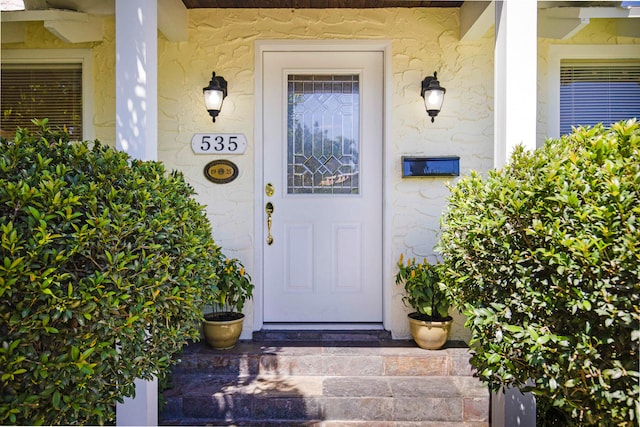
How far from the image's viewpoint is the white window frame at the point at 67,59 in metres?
3.57

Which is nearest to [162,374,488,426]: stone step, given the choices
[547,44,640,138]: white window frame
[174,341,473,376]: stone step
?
[174,341,473,376]: stone step

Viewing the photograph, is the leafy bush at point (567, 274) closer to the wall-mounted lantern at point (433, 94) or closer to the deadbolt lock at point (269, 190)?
the wall-mounted lantern at point (433, 94)

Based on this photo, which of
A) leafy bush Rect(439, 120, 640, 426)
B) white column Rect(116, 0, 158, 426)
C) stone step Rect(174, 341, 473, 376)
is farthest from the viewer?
stone step Rect(174, 341, 473, 376)

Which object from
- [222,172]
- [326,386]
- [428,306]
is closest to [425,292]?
[428,306]

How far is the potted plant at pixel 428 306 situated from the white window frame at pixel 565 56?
1595 mm

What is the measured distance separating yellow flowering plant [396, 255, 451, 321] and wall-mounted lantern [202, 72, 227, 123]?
1941mm

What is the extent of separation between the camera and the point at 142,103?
244 cm

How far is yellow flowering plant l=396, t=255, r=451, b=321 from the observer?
10.5ft

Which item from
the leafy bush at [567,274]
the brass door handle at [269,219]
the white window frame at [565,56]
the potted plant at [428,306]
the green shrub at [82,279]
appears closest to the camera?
the green shrub at [82,279]

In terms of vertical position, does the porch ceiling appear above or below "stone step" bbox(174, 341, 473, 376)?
above

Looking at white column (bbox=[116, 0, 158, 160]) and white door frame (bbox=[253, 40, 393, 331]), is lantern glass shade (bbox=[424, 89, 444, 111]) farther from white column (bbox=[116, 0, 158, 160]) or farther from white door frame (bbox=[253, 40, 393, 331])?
white column (bbox=[116, 0, 158, 160])

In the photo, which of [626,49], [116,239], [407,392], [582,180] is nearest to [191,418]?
[407,392]

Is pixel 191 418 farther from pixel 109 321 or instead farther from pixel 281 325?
pixel 109 321

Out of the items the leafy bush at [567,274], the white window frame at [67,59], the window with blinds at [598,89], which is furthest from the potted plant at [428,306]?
the white window frame at [67,59]
